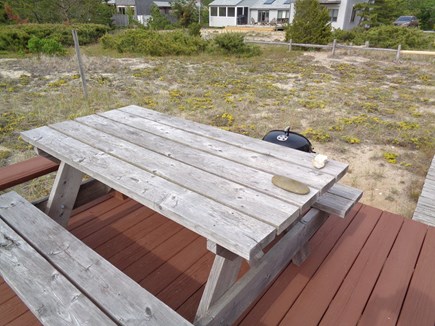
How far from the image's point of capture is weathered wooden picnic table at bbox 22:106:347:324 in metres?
1.25

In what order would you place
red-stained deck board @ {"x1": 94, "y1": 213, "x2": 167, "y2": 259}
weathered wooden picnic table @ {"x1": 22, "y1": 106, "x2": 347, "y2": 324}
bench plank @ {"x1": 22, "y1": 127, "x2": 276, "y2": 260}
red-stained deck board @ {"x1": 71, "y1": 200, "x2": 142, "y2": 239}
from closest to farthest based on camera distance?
bench plank @ {"x1": 22, "y1": 127, "x2": 276, "y2": 260} < weathered wooden picnic table @ {"x1": 22, "y1": 106, "x2": 347, "y2": 324} < red-stained deck board @ {"x1": 94, "y1": 213, "x2": 167, "y2": 259} < red-stained deck board @ {"x1": 71, "y1": 200, "x2": 142, "y2": 239}

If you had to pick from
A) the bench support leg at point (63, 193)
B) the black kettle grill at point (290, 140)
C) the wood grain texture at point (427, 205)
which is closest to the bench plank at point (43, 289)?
the bench support leg at point (63, 193)

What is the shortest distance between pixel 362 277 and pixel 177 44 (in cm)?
1290

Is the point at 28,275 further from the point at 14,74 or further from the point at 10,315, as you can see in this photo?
the point at 14,74

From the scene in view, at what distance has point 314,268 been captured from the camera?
82.9 inches

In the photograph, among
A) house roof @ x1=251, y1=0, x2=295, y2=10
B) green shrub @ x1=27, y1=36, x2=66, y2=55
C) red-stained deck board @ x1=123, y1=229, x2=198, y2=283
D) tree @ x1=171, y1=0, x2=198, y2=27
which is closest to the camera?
red-stained deck board @ x1=123, y1=229, x2=198, y2=283

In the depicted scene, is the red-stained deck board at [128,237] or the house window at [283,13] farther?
the house window at [283,13]

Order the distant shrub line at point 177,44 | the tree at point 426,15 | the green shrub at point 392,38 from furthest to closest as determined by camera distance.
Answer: the tree at point 426,15 → the green shrub at point 392,38 → the distant shrub line at point 177,44

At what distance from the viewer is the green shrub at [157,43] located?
13125 millimetres

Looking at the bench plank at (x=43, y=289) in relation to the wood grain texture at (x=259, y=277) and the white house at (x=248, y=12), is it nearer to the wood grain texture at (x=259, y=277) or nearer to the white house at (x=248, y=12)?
the wood grain texture at (x=259, y=277)

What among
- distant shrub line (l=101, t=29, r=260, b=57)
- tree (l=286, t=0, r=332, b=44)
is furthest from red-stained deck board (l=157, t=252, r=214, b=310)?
tree (l=286, t=0, r=332, b=44)

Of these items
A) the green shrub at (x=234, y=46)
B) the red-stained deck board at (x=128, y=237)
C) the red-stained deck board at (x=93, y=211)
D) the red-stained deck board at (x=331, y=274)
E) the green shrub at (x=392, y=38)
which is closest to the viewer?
the red-stained deck board at (x=331, y=274)

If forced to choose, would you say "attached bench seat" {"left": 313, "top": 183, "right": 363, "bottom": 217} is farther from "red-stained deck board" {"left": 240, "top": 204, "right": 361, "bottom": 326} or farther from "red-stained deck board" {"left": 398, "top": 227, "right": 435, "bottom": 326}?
"red-stained deck board" {"left": 398, "top": 227, "right": 435, "bottom": 326}

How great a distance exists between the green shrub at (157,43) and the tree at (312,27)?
485cm
